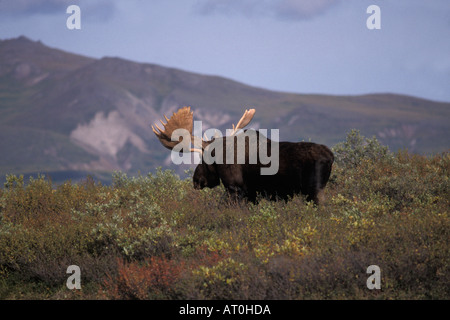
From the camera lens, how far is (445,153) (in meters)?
13.7

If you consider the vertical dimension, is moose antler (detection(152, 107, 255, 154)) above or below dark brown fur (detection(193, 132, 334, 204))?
above

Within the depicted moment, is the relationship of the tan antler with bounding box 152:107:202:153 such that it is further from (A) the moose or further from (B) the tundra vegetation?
(B) the tundra vegetation

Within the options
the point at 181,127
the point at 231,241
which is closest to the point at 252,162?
the point at 181,127

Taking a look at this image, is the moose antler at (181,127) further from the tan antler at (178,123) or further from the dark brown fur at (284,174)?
the dark brown fur at (284,174)

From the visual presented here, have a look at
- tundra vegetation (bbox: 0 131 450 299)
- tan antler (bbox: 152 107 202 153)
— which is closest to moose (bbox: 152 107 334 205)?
tan antler (bbox: 152 107 202 153)

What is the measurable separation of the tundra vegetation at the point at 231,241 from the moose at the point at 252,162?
0.33m

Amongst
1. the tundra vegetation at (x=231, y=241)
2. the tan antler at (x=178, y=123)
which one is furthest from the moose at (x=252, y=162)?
the tundra vegetation at (x=231, y=241)

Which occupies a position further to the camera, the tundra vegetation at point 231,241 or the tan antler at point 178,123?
the tan antler at point 178,123

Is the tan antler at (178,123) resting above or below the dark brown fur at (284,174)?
above

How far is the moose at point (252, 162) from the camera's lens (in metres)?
9.55

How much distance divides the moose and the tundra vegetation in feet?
1.09

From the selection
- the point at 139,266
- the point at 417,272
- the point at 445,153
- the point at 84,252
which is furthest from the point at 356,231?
the point at 445,153

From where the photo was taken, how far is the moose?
31.3ft

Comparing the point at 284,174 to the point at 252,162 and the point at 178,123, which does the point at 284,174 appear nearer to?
the point at 252,162
